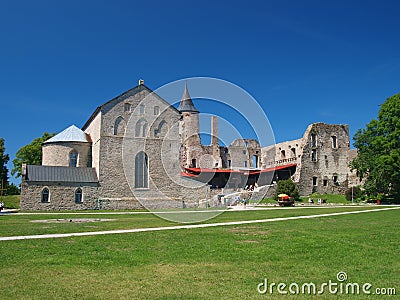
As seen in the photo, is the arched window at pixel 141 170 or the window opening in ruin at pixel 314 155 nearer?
the arched window at pixel 141 170

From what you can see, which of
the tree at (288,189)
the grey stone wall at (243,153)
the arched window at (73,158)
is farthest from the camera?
the grey stone wall at (243,153)

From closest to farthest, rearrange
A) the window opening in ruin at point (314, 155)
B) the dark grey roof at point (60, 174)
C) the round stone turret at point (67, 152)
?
the dark grey roof at point (60, 174), the round stone turret at point (67, 152), the window opening in ruin at point (314, 155)

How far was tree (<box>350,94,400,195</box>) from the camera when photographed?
41844 millimetres

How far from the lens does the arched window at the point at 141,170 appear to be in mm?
42125

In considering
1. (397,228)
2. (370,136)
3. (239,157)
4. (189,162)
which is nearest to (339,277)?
(397,228)

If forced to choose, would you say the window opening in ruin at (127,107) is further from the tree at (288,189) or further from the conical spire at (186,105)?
the conical spire at (186,105)

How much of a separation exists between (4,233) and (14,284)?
9055mm

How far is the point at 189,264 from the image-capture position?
10.2 metres

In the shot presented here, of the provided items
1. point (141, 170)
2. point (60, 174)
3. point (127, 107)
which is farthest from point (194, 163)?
point (60, 174)

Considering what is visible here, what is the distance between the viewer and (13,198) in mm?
44312

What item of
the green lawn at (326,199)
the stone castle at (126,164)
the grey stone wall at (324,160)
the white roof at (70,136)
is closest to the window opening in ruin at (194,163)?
the stone castle at (126,164)

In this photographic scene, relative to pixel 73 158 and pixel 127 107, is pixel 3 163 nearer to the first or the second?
pixel 73 158

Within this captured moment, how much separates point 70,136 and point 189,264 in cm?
3687

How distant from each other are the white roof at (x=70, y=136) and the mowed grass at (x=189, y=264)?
1203 inches
